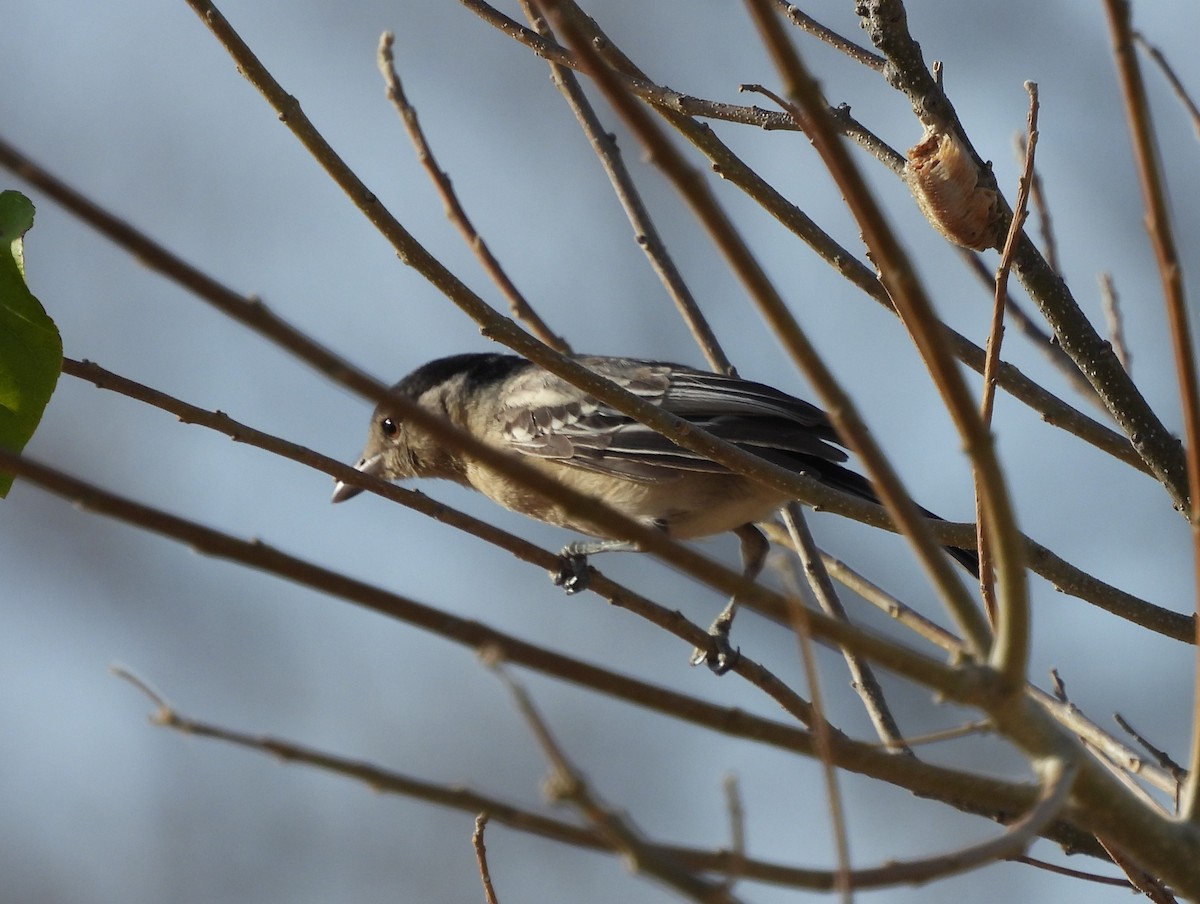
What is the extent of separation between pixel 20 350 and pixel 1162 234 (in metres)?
1.97

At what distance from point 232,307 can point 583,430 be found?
14.0 feet

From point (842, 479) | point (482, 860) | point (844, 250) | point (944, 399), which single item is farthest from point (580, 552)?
point (944, 399)

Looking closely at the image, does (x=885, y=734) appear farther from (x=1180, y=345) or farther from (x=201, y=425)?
(x=1180, y=345)

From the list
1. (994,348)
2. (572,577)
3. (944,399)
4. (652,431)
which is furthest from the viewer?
(652,431)

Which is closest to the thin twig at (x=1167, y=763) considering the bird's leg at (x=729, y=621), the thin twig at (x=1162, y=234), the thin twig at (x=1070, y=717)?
the thin twig at (x=1070, y=717)

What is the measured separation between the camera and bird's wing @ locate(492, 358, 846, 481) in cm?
502

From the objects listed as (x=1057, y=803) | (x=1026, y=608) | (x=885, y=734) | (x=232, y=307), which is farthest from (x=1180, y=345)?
(x=885, y=734)

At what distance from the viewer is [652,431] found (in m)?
4.73

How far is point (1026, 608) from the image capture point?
1.52 m

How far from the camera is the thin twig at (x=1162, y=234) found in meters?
1.40

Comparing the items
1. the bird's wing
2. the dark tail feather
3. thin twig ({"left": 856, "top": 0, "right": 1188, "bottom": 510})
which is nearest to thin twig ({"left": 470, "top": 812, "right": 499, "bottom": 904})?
thin twig ({"left": 856, "top": 0, "right": 1188, "bottom": 510})

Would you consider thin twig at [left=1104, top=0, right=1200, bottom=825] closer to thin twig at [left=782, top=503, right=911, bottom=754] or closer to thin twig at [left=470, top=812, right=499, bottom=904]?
thin twig at [left=470, top=812, right=499, bottom=904]

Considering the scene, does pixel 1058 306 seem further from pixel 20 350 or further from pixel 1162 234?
pixel 20 350

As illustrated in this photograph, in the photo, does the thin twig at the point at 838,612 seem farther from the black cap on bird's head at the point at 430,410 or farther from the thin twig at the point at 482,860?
the black cap on bird's head at the point at 430,410
